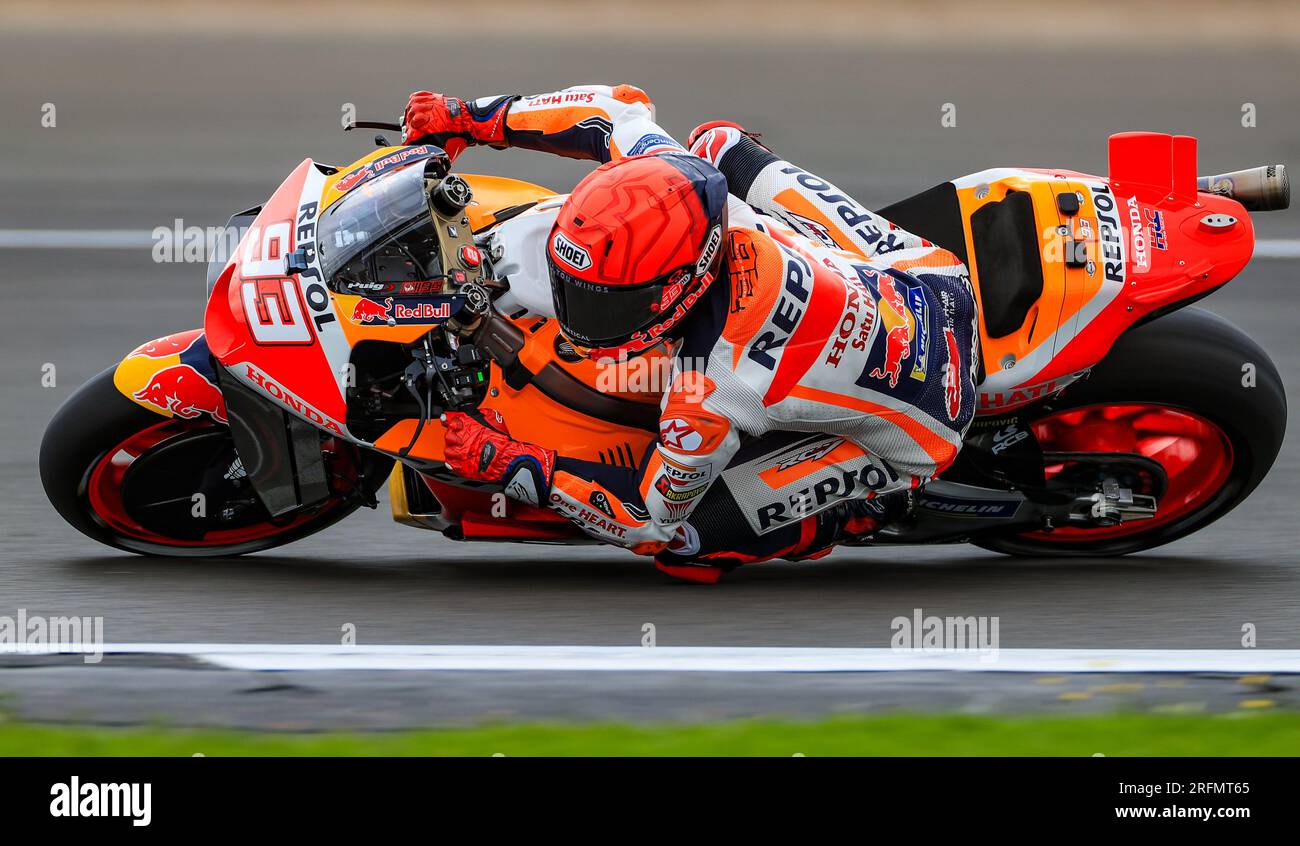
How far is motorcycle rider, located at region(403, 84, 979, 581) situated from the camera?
4.41 meters

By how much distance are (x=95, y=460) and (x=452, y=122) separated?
1382 millimetres

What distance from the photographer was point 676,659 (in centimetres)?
453

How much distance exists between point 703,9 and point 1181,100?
306 cm

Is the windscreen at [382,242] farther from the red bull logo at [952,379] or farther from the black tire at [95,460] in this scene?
the red bull logo at [952,379]

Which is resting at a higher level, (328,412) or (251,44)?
(251,44)

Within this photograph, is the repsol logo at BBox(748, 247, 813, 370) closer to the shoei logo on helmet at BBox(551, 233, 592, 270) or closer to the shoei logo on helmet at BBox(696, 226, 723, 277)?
the shoei logo on helmet at BBox(696, 226, 723, 277)

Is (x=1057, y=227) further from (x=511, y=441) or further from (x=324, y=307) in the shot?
(x=324, y=307)

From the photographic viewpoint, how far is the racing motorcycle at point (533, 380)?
4.70 meters

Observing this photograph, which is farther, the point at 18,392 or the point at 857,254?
the point at 18,392

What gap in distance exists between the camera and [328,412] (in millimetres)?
4738

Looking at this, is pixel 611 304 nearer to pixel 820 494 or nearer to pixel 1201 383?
pixel 820 494

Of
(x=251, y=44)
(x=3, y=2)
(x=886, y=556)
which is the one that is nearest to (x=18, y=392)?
(x=886, y=556)

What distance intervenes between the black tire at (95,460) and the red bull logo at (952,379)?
1.70 meters
